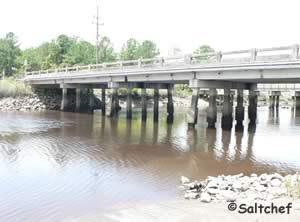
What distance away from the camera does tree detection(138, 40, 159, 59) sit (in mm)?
85562

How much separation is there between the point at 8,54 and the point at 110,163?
6890 cm

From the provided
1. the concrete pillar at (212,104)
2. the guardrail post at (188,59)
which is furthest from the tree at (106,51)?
the concrete pillar at (212,104)

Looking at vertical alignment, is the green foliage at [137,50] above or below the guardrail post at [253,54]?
above

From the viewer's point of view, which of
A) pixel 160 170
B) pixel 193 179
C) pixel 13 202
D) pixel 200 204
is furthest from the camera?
pixel 160 170

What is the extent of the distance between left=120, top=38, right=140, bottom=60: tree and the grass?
3731 cm

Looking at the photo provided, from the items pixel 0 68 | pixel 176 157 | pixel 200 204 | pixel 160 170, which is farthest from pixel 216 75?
pixel 0 68

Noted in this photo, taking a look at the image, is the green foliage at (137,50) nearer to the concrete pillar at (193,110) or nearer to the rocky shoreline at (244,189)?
the concrete pillar at (193,110)

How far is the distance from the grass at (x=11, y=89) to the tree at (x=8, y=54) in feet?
96.1

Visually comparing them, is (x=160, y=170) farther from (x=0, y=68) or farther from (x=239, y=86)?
(x=0, y=68)

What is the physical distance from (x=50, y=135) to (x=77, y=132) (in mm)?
2241

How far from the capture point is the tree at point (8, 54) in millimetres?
Answer: 74125

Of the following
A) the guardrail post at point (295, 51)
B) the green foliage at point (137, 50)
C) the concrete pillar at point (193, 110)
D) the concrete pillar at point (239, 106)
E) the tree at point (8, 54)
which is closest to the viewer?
the guardrail post at point (295, 51)

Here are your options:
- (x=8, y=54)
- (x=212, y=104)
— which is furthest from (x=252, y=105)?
(x=8, y=54)

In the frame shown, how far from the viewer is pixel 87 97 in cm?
4950
